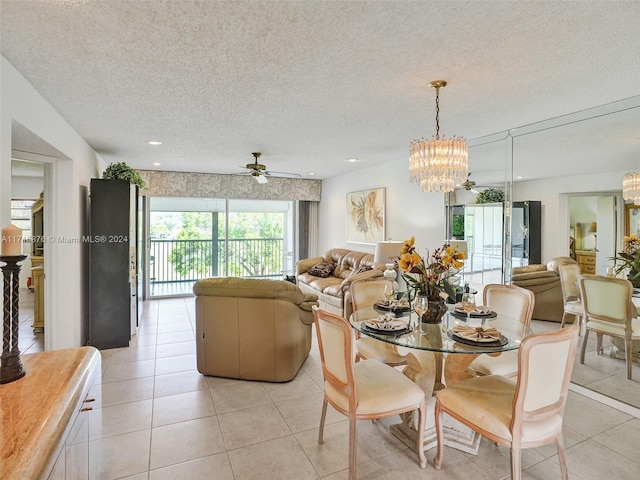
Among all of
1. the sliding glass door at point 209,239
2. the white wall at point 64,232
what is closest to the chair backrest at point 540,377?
the white wall at point 64,232

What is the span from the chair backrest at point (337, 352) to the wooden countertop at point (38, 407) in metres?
1.20

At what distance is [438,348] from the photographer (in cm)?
204

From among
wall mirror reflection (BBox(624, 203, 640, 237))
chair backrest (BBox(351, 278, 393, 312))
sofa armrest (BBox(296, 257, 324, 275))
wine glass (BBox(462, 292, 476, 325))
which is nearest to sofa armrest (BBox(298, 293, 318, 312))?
chair backrest (BBox(351, 278, 393, 312))

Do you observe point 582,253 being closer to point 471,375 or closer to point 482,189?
point 482,189

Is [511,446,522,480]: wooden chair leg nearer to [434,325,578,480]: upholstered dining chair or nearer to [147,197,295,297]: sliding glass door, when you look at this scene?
[434,325,578,480]: upholstered dining chair

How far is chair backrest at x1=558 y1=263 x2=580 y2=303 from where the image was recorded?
3.37 metres

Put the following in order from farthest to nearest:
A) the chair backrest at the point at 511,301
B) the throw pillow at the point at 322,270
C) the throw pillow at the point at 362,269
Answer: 1. the throw pillow at the point at 322,270
2. the throw pillow at the point at 362,269
3. the chair backrest at the point at 511,301

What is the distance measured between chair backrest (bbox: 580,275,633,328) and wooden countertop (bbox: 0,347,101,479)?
12.5ft

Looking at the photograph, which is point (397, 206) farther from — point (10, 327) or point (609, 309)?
point (10, 327)

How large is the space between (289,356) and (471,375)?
5.13ft

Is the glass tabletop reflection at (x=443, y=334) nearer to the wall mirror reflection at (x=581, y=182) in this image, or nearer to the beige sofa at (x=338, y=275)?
the wall mirror reflection at (x=581, y=182)

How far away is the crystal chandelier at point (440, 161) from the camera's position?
2.65 meters

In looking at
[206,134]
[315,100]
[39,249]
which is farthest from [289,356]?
[39,249]

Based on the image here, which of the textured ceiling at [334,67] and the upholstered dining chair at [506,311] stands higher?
the textured ceiling at [334,67]
